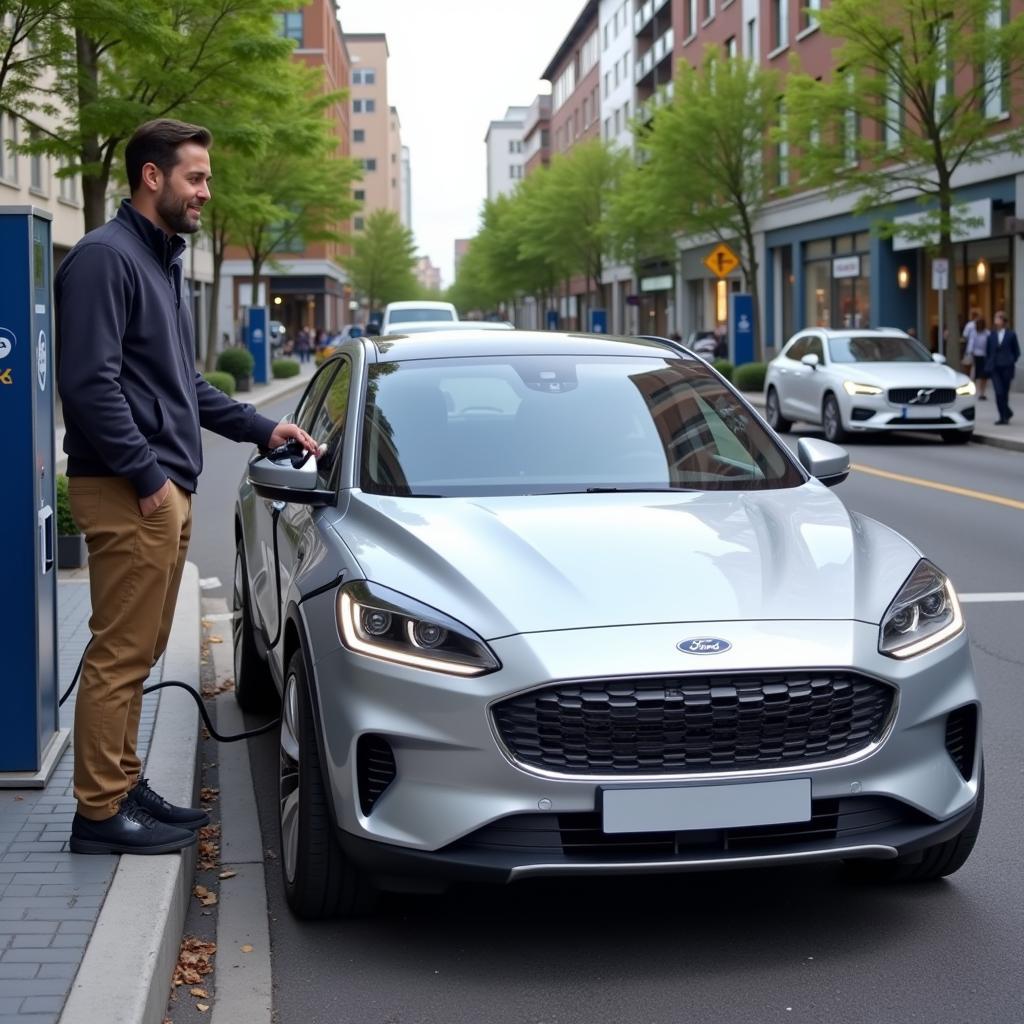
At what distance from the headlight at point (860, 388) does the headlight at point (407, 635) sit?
18.3 m

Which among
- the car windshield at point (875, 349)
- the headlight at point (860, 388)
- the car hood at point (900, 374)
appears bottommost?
the headlight at point (860, 388)

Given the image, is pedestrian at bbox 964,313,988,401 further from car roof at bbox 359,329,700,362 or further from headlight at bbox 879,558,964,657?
headlight at bbox 879,558,964,657

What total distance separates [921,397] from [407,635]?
61.6ft

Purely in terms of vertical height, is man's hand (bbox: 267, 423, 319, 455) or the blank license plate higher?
man's hand (bbox: 267, 423, 319, 455)

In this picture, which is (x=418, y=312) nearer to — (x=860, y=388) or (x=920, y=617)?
(x=860, y=388)

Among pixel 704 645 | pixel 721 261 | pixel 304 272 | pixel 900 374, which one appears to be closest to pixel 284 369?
pixel 721 261

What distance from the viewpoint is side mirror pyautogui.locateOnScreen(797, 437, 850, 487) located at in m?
5.57

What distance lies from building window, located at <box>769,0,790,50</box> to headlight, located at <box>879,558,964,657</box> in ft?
151

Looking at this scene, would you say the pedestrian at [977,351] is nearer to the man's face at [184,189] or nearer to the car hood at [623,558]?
the car hood at [623,558]

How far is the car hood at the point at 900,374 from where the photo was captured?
2172cm

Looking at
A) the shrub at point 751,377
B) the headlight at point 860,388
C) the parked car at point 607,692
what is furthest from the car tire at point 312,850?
the shrub at point 751,377

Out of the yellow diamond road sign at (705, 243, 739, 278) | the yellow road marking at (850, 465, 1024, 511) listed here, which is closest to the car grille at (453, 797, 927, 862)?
the yellow road marking at (850, 465, 1024, 511)

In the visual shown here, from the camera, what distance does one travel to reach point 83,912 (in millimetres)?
3986

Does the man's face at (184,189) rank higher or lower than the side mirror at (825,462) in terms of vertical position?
higher
